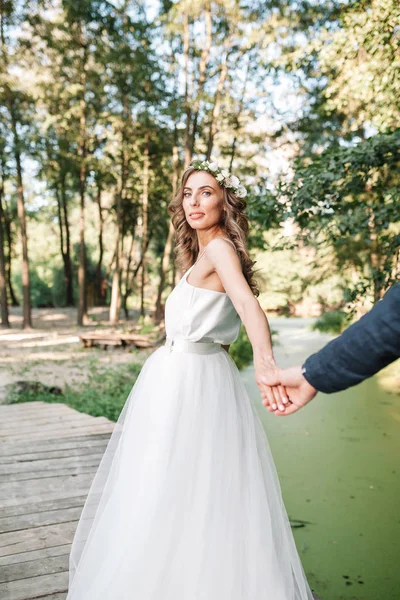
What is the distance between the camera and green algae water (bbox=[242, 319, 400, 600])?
3.21 metres

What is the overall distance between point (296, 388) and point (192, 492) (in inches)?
22.9

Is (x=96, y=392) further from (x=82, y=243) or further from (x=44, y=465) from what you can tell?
(x=82, y=243)

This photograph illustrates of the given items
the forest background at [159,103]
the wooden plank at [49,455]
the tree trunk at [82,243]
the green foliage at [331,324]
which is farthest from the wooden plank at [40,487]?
the green foliage at [331,324]

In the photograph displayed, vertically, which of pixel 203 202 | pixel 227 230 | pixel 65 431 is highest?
pixel 203 202

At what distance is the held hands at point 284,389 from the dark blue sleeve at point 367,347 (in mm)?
167

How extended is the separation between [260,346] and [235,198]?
744mm

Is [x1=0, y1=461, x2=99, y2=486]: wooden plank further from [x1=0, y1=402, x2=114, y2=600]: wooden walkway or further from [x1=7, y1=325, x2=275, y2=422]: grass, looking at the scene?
[x1=7, y1=325, x2=275, y2=422]: grass

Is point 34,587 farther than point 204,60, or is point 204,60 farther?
point 204,60

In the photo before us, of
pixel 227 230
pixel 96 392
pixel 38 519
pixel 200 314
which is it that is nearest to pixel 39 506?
pixel 38 519

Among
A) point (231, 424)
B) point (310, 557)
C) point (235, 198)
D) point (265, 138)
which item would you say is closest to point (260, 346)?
point (231, 424)

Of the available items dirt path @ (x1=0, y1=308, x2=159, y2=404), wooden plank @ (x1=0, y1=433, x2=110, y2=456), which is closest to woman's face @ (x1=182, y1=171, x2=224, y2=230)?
wooden plank @ (x1=0, y1=433, x2=110, y2=456)

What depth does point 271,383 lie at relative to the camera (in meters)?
1.43

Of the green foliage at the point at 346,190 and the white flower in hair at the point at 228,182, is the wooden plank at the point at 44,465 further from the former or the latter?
the green foliage at the point at 346,190

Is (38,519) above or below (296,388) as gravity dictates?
below
